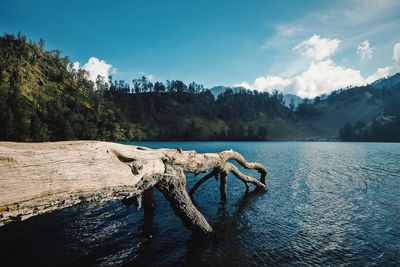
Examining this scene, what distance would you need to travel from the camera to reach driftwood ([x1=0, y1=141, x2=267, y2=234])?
6.87 meters

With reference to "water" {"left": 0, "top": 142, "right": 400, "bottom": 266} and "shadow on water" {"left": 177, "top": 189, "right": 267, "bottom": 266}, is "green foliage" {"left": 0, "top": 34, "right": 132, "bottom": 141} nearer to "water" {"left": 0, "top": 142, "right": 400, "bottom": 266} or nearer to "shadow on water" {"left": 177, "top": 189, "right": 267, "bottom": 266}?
"water" {"left": 0, "top": 142, "right": 400, "bottom": 266}

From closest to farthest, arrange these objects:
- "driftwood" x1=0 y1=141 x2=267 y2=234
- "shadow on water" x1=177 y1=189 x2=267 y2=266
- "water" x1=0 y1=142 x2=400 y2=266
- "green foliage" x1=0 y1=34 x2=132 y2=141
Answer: "driftwood" x1=0 y1=141 x2=267 y2=234 < "shadow on water" x1=177 y1=189 x2=267 y2=266 < "water" x1=0 y1=142 x2=400 y2=266 < "green foliage" x1=0 y1=34 x2=132 y2=141

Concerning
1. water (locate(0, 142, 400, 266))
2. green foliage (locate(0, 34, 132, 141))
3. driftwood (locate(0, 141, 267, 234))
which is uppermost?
green foliage (locate(0, 34, 132, 141))

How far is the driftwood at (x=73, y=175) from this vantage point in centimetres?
687

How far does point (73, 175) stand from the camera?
8305 mm

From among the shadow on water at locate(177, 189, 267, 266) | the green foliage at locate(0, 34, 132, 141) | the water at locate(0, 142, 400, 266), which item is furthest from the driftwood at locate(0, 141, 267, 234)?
the green foliage at locate(0, 34, 132, 141)

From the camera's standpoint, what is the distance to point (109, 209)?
78.9 feet

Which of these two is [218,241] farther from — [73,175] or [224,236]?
[73,175]

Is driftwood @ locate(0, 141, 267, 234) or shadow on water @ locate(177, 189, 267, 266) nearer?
driftwood @ locate(0, 141, 267, 234)

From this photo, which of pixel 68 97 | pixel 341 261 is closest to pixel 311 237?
pixel 341 261

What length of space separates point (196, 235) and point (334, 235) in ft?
33.6

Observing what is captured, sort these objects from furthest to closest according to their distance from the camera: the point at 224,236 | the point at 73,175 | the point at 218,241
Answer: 1. the point at 224,236
2. the point at 218,241
3. the point at 73,175

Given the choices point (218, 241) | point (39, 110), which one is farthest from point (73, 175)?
point (39, 110)

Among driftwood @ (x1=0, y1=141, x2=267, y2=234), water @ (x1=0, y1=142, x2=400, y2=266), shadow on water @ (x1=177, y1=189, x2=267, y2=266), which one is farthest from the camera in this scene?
water @ (x1=0, y1=142, x2=400, y2=266)
